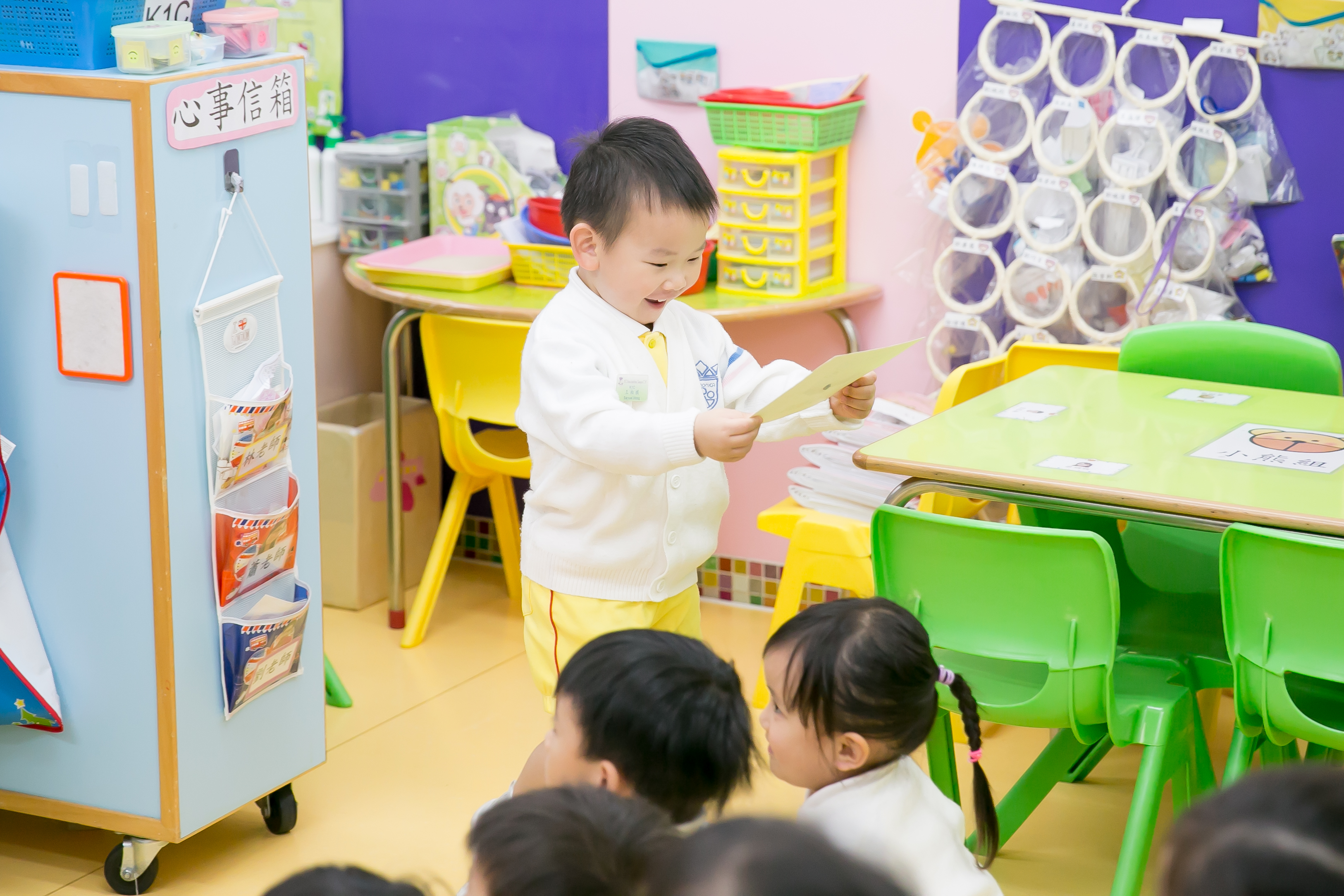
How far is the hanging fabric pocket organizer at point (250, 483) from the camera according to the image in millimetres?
2375

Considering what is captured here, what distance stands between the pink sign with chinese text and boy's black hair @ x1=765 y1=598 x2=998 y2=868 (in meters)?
1.17

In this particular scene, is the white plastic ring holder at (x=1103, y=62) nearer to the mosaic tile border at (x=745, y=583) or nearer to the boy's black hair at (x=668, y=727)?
the mosaic tile border at (x=745, y=583)

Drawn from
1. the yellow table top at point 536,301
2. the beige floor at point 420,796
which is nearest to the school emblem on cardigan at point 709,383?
the beige floor at point 420,796

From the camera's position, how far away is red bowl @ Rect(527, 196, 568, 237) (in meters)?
3.56

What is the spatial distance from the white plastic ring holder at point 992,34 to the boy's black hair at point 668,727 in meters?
2.12

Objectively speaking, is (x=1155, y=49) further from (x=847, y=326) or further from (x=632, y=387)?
(x=632, y=387)

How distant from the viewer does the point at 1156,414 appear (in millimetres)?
2617

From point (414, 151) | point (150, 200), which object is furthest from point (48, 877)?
point (414, 151)

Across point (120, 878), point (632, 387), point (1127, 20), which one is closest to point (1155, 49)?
point (1127, 20)

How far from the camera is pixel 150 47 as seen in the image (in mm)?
2219

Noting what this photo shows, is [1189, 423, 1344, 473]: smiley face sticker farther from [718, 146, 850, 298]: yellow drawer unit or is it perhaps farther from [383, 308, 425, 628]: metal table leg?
[383, 308, 425, 628]: metal table leg

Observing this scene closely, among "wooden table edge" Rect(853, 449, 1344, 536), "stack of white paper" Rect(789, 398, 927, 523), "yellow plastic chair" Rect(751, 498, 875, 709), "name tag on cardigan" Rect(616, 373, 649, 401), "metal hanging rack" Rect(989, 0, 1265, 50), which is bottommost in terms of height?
"yellow plastic chair" Rect(751, 498, 875, 709)

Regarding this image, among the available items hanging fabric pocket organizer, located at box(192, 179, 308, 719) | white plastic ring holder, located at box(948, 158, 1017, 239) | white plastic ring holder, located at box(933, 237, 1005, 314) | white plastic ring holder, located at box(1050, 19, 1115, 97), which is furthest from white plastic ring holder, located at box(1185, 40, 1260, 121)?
hanging fabric pocket organizer, located at box(192, 179, 308, 719)

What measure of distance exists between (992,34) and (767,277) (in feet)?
2.34
